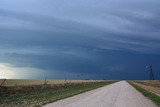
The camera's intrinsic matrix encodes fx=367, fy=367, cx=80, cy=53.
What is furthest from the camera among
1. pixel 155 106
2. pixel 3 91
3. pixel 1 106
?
pixel 3 91

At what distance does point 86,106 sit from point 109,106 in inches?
72.2

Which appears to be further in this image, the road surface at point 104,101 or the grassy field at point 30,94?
the grassy field at point 30,94

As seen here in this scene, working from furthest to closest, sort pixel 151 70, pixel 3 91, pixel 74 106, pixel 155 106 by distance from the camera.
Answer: pixel 151 70 < pixel 3 91 < pixel 155 106 < pixel 74 106

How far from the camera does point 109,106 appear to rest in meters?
24.8

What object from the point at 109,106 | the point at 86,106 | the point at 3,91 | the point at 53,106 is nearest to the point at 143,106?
the point at 109,106

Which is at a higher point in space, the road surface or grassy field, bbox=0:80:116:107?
grassy field, bbox=0:80:116:107

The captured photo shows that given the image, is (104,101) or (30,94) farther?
(30,94)

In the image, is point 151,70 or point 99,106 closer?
point 99,106

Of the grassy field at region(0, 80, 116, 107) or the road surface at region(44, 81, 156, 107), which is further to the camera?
the grassy field at region(0, 80, 116, 107)

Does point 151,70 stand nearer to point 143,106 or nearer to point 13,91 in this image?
point 13,91

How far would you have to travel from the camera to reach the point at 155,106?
2789 centimetres

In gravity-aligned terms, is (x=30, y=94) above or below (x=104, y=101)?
above

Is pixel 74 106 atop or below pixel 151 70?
below

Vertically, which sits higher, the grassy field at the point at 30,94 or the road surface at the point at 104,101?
the grassy field at the point at 30,94
